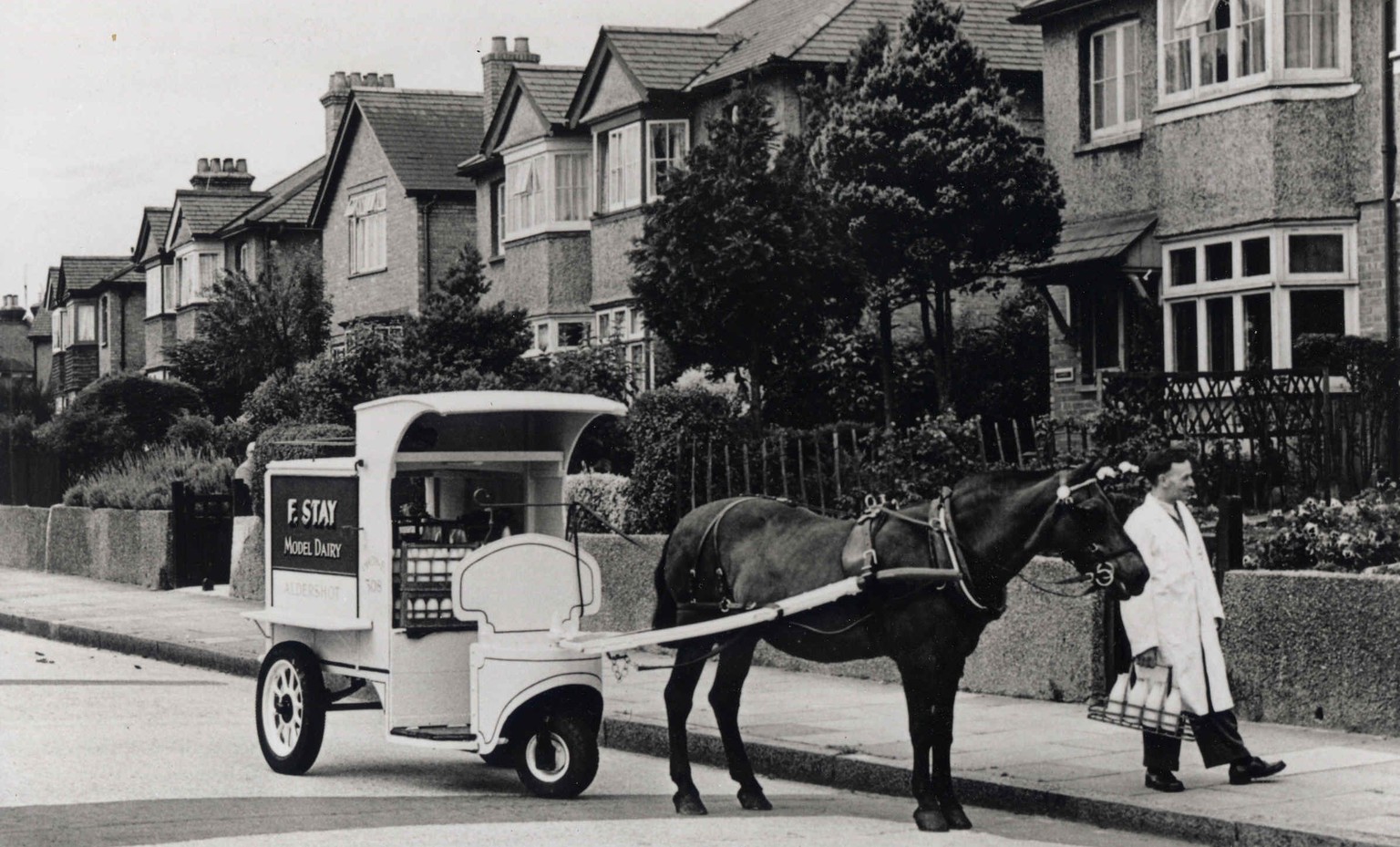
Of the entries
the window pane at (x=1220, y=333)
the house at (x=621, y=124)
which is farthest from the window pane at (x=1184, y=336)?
the house at (x=621, y=124)

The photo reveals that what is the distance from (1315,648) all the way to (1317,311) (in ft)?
36.3

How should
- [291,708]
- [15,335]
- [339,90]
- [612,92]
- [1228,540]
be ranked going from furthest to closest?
1. [15,335]
2. [339,90]
3. [612,92]
4. [1228,540]
5. [291,708]

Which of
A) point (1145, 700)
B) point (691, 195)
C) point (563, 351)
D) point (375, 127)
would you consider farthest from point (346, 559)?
point (375, 127)

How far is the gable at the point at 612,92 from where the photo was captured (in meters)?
31.9

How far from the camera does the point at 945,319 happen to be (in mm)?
25422

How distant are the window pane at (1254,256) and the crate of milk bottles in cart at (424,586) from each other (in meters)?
13.8

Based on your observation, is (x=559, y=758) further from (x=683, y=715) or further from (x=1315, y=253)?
(x=1315, y=253)

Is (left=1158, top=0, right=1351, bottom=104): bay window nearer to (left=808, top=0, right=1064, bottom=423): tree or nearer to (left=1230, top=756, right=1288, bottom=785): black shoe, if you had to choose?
(left=808, top=0, right=1064, bottom=423): tree

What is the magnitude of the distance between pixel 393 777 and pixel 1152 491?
4612 millimetres

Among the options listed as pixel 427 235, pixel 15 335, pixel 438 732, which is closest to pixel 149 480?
pixel 427 235

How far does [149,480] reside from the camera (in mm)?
28219

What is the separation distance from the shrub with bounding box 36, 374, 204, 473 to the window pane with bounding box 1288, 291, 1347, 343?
20.3m

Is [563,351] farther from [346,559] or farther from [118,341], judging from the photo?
[118,341]

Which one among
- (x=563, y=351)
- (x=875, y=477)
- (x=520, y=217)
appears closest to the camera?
(x=875, y=477)
